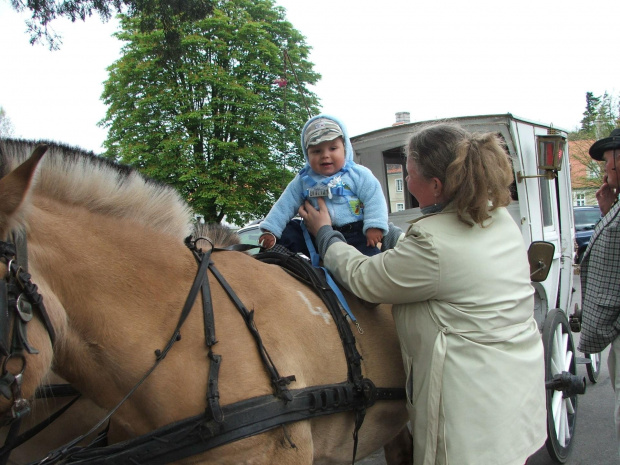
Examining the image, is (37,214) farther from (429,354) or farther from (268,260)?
(429,354)

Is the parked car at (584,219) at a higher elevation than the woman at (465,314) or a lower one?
lower

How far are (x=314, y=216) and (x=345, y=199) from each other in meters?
0.20

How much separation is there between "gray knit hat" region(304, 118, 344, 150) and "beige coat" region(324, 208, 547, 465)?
70cm

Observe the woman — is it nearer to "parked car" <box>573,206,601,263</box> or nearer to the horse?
the horse

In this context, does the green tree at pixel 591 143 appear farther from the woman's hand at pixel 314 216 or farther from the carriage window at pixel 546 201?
the woman's hand at pixel 314 216

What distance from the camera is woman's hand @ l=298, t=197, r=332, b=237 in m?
2.22

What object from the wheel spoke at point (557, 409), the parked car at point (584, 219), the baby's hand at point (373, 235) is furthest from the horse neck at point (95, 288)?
the parked car at point (584, 219)

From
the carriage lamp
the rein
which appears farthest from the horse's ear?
the carriage lamp

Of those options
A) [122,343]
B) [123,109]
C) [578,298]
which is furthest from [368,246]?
[123,109]

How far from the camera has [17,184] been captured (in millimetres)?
1223

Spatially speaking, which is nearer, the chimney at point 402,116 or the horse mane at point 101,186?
the horse mane at point 101,186

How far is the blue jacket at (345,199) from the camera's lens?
2268 mm

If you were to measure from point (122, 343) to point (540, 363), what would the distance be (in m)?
1.55

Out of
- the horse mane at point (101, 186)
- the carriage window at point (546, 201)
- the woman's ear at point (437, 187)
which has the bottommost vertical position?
the carriage window at point (546, 201)
